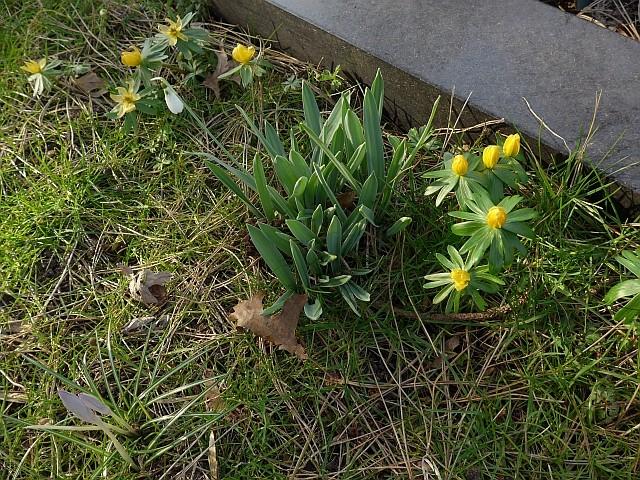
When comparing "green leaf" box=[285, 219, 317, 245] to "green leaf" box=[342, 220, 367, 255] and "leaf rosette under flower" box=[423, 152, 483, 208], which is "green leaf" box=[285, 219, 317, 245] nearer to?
"green leaf" box=[342, 220, 367, 255]

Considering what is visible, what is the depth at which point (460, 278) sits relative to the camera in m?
1.50

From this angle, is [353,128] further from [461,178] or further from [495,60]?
[495,60]

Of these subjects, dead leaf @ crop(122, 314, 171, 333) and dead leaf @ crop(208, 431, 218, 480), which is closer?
dead leaf @ crop(208, 431, 218, 480)

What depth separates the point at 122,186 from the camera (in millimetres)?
2158

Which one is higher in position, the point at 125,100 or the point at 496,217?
the point at 496,217

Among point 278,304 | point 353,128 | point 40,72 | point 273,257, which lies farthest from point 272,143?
point 40,72

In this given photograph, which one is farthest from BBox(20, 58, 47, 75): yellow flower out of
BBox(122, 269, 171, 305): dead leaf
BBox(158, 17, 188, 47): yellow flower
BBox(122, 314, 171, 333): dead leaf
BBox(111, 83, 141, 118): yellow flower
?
BBox(122, 314, 171, 333): dead leaf

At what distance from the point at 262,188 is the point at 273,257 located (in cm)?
20

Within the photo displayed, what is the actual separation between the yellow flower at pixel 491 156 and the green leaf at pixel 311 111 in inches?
20.7

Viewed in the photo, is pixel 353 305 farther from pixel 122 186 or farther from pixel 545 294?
pixel 122 186

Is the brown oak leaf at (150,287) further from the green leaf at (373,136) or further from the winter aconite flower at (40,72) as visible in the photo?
the winter aconite flower at (40,72)

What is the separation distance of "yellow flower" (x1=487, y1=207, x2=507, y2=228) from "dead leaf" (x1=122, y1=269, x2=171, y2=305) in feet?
3.23

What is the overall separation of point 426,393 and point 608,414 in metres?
0.44

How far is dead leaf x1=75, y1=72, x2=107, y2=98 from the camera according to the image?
2.41m
